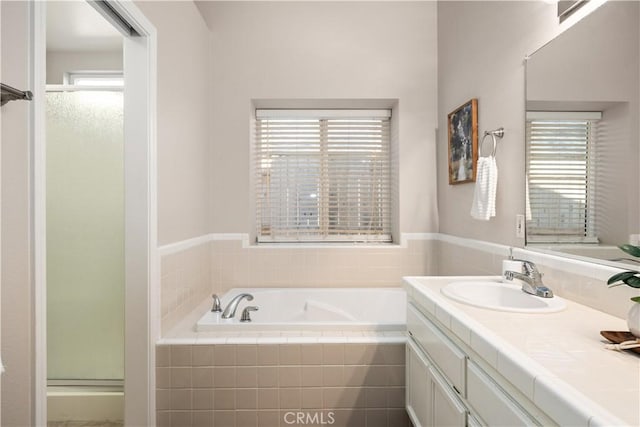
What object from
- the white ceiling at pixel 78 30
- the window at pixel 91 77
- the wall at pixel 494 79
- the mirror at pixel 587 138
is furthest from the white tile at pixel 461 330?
the window at pixel 91 77

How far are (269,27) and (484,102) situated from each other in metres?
1.68

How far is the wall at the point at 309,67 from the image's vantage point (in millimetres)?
2684

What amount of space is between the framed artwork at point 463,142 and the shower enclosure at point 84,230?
217 cm

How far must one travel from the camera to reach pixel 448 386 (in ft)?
3.85

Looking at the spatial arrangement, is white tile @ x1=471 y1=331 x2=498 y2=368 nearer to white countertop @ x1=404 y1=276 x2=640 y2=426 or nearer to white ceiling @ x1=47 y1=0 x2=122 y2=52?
white countertop @ x1=404 y1=276 x2=640 y2=426

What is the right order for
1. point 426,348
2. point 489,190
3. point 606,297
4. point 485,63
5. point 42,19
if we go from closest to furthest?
point 42,19, point 606,297, point 426,348, point 489,190, point 485,63

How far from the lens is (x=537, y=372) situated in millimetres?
714

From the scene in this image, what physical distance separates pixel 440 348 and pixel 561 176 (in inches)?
33.0

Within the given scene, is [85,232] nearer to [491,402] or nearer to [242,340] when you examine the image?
[242,340]

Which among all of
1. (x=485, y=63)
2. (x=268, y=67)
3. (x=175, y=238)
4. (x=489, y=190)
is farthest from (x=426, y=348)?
(x=268, y=67)

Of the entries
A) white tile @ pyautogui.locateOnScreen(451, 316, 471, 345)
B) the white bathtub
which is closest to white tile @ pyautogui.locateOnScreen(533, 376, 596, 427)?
white tile @ pyautogui.locateOnScreen(451, 316, 471, 345)

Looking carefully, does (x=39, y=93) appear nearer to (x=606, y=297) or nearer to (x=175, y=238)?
(x=175, y=238)

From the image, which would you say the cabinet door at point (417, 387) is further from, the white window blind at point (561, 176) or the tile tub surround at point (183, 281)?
the tile tub surround at point (183, 281)

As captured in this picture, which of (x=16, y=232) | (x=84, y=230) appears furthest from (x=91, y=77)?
(x=16, y=232)
